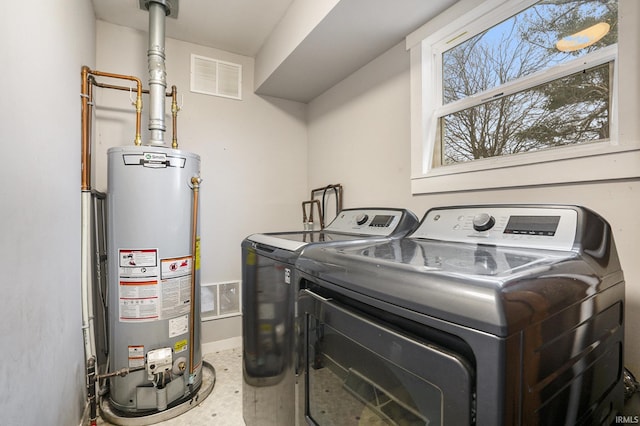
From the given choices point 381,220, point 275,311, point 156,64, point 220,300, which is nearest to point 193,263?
point 220,300

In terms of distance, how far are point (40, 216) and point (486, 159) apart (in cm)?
189

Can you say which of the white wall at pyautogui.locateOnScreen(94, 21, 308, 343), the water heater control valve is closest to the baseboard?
the white wall at pyautogui.locateOnScreen(94, 21, 308, 343)

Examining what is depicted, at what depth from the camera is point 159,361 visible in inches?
66.1

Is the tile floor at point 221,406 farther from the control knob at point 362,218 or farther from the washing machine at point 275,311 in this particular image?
the control knob at point 362,218

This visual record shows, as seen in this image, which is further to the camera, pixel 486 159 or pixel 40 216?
pixel 486 159

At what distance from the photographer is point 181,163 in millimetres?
1837

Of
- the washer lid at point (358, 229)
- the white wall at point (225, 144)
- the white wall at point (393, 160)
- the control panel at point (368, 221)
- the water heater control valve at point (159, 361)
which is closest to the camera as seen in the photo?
the white wall at point (393, 160)

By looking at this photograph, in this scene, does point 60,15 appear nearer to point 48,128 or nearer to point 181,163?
point 48,128

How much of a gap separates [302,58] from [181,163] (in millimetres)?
1083

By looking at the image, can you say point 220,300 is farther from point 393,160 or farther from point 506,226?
point 506,226

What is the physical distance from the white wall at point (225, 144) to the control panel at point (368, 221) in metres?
1.05

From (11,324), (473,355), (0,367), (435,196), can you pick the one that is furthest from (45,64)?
(435,196)

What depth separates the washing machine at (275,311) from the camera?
115 centimetres

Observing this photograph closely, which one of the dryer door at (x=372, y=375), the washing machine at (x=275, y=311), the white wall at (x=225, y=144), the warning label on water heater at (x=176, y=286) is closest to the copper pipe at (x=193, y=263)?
the warning label on water heater at (x=176, y=286)
